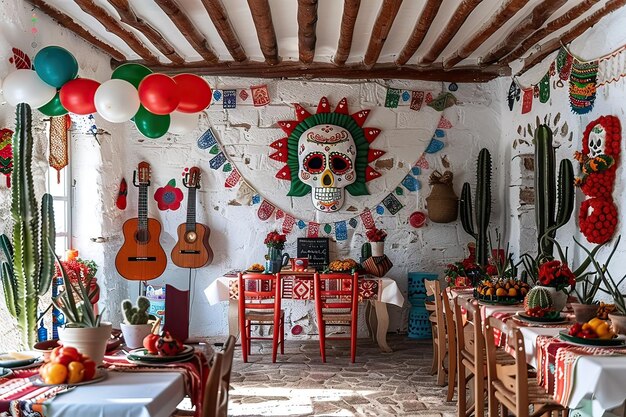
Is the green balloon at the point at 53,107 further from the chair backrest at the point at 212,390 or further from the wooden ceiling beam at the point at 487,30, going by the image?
the wooden ceiling beam at the point at 487,30

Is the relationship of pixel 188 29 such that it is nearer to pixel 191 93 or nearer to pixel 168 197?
pixel 191 93

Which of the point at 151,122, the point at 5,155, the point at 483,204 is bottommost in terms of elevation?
the point at 483,204

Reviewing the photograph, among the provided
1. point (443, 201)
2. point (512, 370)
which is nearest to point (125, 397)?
point (512, 370)

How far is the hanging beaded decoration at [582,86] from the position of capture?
528cm

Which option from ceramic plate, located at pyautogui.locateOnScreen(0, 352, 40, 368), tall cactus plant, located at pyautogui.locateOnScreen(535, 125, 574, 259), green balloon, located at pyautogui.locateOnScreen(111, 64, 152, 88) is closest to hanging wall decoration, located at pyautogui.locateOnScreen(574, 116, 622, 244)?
tall cactus plant, located at pyautogui.locateOnScreen(535, 125, 574, 259)

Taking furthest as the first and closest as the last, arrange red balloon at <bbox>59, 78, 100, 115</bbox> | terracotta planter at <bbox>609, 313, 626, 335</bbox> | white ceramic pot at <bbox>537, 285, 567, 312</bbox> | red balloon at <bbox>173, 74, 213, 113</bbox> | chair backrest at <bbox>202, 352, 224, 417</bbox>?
red balloon at <bbox>173, 74, 213, 113</bbox>
red balloon at <bbox>59, 78, 100, 115</bbox>
white ceramic pot at <bbox>537, 285, 567, 312</bbox>
terracotta planter at <bbox>609, 313, 626, 335</bbox>
chair backrest at <bbox>202, 352, 224, 417</bbox>

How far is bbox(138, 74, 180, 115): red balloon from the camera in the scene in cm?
442

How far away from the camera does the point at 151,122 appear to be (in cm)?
481

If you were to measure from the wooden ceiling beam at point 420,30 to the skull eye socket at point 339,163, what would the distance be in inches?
44.0

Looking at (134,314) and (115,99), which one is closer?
(134,314)

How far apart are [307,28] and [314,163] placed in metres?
1.94

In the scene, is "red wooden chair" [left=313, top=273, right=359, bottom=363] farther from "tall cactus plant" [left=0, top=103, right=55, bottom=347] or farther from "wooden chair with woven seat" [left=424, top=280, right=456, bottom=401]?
"tall cactus plant" [left=0, top=103, right=55, bottom=347]

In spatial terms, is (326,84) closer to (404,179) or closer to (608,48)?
(404,179)

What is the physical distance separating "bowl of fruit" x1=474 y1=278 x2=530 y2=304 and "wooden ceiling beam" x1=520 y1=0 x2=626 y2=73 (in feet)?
6.98
